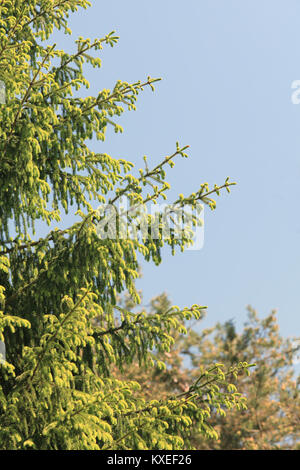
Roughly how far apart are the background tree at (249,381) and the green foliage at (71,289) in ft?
56.0

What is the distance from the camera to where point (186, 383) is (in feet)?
87.5

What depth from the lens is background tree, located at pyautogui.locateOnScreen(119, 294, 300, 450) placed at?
83.9 feet

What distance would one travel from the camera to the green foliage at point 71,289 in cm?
636

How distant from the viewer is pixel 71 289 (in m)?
7.25

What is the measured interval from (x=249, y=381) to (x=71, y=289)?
71.6ft

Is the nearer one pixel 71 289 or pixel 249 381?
pixel 71 289

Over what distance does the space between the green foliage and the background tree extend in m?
17.1

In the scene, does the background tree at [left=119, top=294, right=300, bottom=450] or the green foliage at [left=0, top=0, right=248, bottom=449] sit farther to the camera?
the background tree at [left=119, top=294, right=300, bottom=450]

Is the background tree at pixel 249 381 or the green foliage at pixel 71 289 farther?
the background tree at pixel 249 381

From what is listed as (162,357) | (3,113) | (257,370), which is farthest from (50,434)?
(257,370)

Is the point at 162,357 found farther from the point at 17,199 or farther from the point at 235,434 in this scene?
the point at 17,199

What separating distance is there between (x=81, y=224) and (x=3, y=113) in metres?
1.74

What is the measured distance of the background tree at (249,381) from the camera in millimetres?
25562

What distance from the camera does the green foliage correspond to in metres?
6.36
